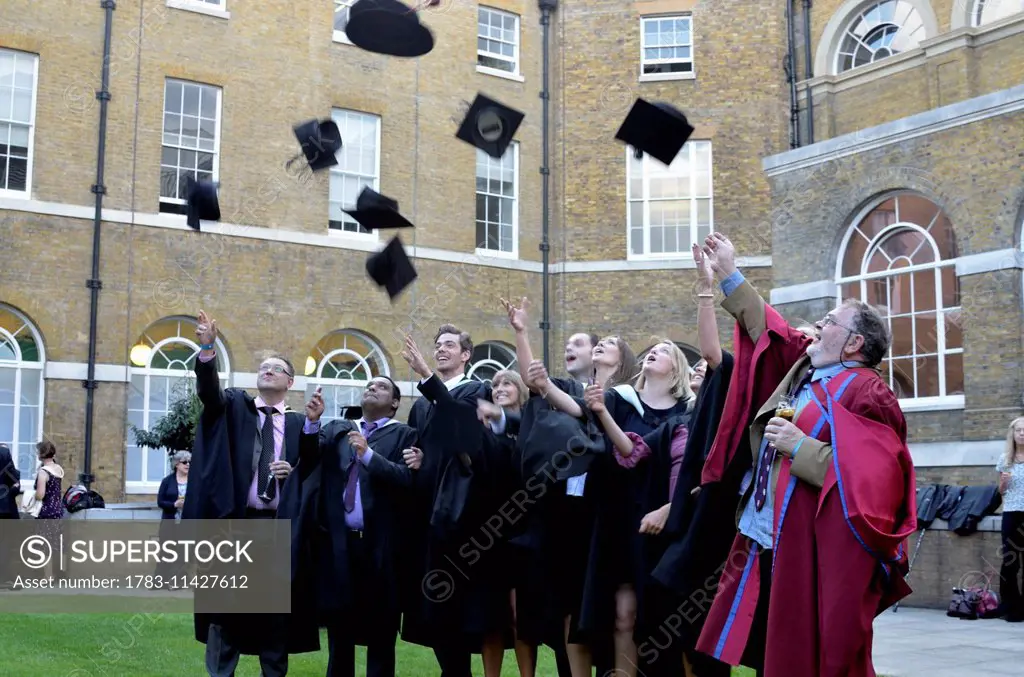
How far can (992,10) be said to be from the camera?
783 inches

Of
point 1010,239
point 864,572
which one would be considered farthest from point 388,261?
point 1010,239

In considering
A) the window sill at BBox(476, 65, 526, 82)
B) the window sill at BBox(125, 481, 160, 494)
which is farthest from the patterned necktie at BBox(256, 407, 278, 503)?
the window sill at BBox(476, 65, 526, 82)

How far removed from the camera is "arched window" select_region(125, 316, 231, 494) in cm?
1841

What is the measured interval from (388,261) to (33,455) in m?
11.1

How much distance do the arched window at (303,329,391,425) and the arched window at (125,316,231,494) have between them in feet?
5.55

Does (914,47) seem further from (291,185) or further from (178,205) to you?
(178,205)

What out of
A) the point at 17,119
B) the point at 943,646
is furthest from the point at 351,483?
the point at 17,119

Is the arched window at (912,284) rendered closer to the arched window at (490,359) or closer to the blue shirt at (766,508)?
the arched window at (490,359)

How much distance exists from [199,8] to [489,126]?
450 inches

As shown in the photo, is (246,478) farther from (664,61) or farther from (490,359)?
(664,61)

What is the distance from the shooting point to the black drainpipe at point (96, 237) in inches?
696

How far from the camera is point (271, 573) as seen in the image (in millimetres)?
6527

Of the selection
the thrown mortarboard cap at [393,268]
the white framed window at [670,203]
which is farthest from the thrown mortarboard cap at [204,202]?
the white framed window at [670,203]

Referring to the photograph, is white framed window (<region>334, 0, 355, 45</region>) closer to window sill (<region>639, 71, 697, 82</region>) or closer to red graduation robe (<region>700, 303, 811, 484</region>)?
window sill (<region>639, 71, 697, 82</region>)
